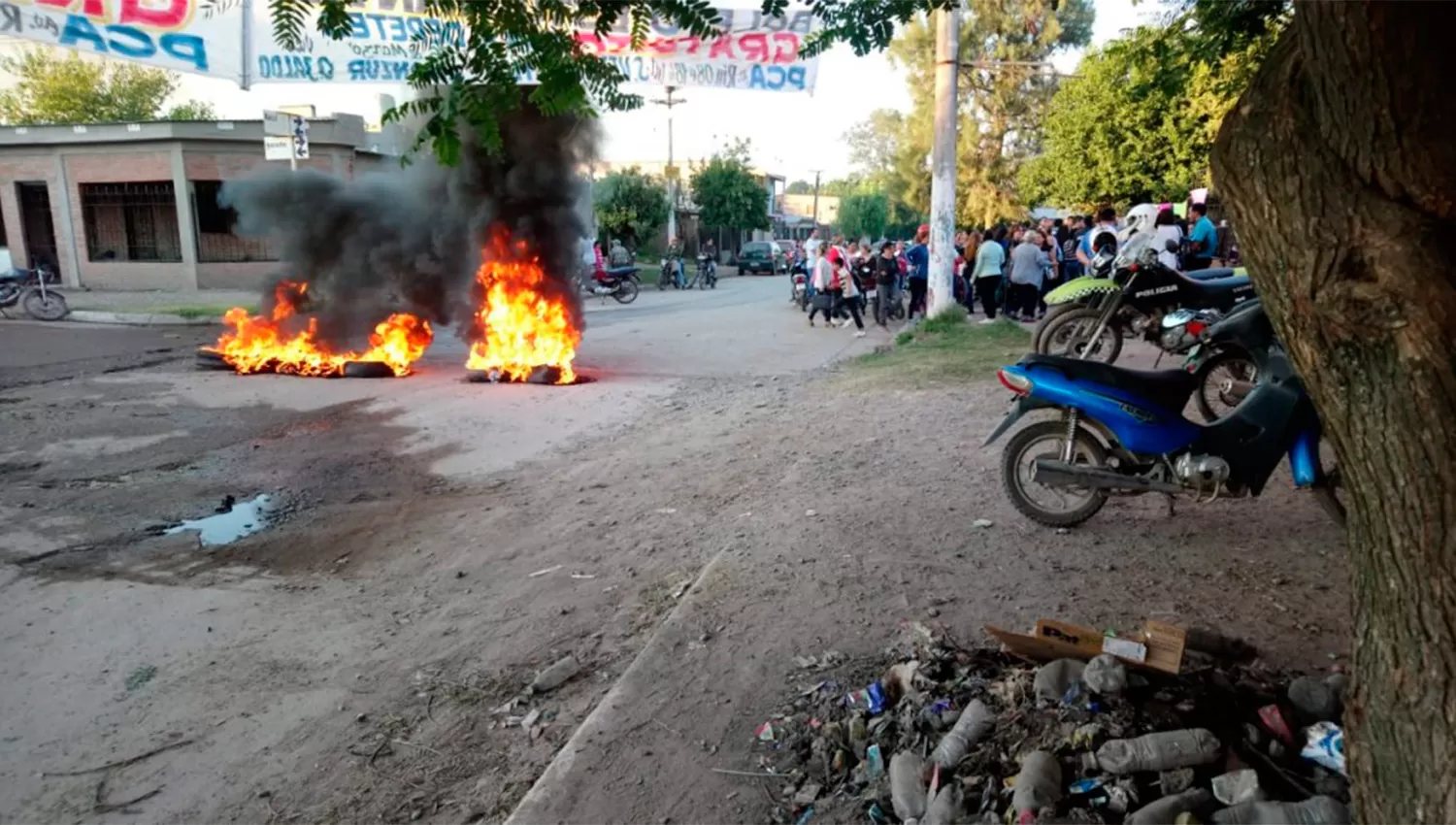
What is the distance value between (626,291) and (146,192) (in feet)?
43.5

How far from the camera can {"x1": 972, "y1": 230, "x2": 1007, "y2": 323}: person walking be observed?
14453mm

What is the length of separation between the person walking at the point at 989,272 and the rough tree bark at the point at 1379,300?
12560 millimetres

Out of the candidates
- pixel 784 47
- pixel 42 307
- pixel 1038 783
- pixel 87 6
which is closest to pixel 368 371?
pixel 87 6

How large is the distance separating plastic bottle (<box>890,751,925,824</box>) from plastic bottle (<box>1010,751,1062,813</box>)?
26 centimetres

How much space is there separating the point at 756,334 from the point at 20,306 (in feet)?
47.1

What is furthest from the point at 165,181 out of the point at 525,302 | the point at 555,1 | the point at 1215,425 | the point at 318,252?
the point at 1215,425

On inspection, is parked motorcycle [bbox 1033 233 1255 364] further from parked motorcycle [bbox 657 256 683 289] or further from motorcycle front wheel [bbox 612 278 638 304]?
parked motorcycle [bbox 657 256 683 289]

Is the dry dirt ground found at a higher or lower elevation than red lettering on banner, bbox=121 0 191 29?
lower

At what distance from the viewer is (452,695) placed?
12.1 feet

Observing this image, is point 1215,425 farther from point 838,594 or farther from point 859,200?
point 859,200

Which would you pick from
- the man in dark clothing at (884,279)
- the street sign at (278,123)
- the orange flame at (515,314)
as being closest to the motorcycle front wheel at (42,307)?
the street sign at (278,123)

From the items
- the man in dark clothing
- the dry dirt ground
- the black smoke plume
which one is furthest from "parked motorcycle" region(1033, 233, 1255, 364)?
the man in dark clothing

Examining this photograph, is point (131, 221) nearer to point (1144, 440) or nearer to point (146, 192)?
point (146, 192)

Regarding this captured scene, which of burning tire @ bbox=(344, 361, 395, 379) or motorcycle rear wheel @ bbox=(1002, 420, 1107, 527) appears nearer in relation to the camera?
motorcycle rear wheel @ bbox=(1002, 420, 1107, 527)
